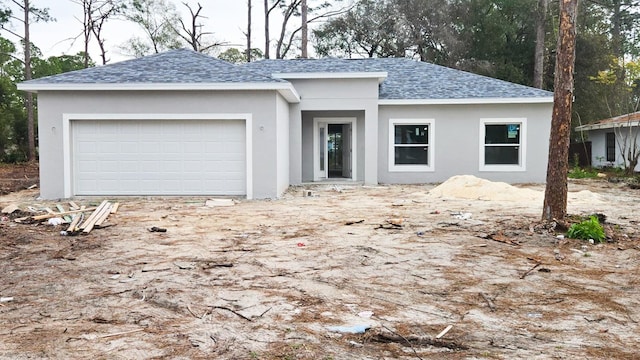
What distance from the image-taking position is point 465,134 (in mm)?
16750

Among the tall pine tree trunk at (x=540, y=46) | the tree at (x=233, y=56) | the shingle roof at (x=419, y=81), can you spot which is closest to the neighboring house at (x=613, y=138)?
the tall pine tree trunk at (x=540, y=46)

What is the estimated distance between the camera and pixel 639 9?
32625 millimetres

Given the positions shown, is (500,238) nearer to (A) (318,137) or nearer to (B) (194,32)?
(A) (318,137)

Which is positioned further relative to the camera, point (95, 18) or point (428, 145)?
point (95, 18)

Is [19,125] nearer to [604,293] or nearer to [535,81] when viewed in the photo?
[535,81]

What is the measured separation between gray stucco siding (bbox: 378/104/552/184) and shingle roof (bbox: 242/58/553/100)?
41cm

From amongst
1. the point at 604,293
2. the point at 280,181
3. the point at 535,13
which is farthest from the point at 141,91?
the point at 535,13

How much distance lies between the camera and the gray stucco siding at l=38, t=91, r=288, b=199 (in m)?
12.4

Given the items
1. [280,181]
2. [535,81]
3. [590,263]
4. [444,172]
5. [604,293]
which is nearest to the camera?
[604,293]

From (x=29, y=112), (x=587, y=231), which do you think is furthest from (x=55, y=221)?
(x=29, y=112)

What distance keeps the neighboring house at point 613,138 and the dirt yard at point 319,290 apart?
1352 centimetres

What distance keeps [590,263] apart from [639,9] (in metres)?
34.0

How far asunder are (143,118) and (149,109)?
27 centimetres

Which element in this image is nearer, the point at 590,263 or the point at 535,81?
the point at 590,263
